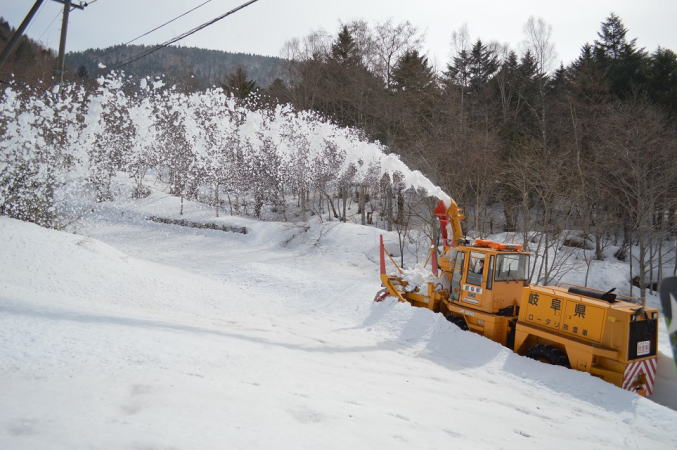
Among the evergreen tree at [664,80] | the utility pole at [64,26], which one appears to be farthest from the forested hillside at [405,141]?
the utility pole at [64,26]

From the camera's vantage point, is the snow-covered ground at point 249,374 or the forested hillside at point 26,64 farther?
the forested hillside at point 26,64

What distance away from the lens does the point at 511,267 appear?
33.2 feet

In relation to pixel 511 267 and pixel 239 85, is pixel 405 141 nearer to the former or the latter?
pixel 511 267

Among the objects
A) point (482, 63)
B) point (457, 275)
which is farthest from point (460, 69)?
point (457, 275)

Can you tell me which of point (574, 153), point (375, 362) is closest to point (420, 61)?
point (574, 153)

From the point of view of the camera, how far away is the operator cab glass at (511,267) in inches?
389

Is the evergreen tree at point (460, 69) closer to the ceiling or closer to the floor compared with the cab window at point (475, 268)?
closer to the ceiling

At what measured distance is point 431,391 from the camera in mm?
6867

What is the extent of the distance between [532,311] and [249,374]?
6377mm

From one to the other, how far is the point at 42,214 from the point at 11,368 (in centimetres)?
1341

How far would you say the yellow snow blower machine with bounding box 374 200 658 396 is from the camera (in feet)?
25.6

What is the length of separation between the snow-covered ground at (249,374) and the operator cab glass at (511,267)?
1.65 meters

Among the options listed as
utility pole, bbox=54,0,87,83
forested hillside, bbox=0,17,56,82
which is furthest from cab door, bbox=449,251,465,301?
utility pole, bbox=54,0,87,83

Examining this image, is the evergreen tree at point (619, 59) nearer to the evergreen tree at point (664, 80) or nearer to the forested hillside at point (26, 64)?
the evergreen tree at point (664, 80)
